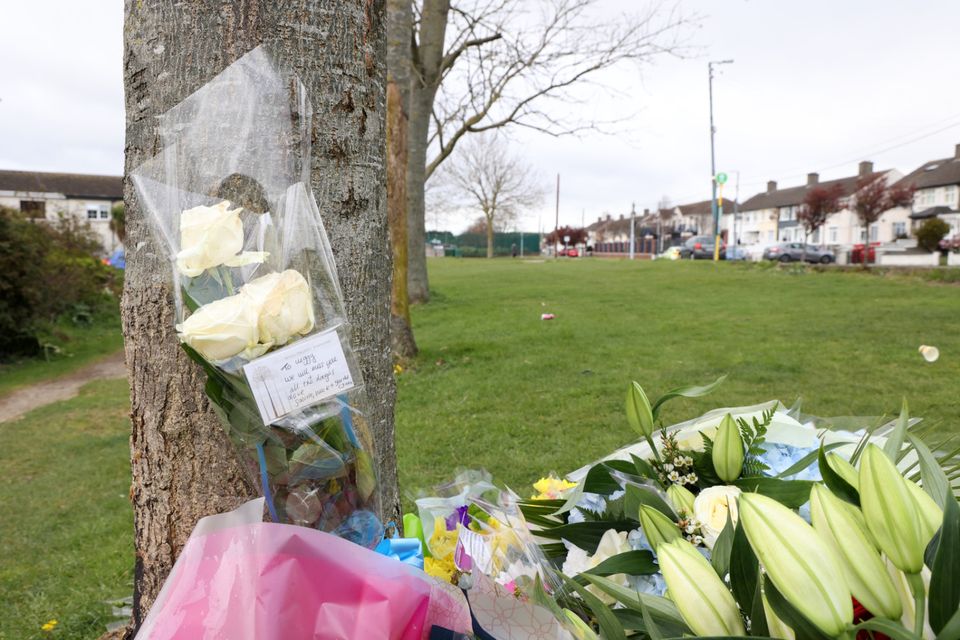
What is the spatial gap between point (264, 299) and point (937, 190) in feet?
198

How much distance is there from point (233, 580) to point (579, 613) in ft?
1.74

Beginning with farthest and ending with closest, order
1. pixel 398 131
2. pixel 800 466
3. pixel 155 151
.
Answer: pixel 398 131 < pixel 155 151 < pixel 800 466

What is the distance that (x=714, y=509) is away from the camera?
1098mm

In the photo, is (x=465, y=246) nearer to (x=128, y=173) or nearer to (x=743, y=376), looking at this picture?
(x=743, y=376)

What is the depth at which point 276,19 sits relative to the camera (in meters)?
1.47

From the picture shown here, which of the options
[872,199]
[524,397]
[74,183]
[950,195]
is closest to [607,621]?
[524,397]

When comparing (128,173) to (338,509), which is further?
(128,173)

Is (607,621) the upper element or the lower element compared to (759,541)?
lower

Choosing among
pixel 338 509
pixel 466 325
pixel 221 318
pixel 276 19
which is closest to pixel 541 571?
pixel 338 509

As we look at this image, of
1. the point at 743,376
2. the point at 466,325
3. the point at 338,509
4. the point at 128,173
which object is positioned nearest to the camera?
the point at 338,509

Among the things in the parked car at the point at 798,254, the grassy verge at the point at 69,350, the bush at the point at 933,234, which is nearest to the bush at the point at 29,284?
the grassy verge at the point at 69,350

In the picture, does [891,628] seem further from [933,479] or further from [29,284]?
[29,284]

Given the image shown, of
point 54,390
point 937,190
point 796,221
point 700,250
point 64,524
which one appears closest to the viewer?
point 64,524

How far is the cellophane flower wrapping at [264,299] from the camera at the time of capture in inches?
38.7
